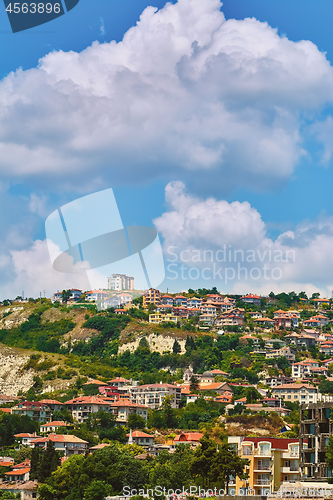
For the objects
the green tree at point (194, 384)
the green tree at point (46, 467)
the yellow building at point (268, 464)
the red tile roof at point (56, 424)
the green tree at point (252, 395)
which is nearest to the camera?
the yellow building at point (268, 464)

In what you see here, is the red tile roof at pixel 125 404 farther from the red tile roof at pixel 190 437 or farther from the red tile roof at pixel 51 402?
the red tile roof at pixel 190 437

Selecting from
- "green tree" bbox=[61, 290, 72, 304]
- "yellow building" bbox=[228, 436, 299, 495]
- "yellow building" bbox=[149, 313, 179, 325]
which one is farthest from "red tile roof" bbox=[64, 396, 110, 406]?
"green tree" bbox=[61, 290, 72, 304]

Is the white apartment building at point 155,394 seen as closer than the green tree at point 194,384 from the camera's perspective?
Yes

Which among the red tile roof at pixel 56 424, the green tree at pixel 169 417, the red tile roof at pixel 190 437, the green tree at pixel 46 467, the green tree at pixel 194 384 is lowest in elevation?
the green tree at pixel 46 467

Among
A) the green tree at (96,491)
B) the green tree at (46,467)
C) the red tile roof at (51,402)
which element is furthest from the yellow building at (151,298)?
the green tree at (96,491)

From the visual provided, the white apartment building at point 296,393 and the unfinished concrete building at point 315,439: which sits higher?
the white apartment building at point 296,393

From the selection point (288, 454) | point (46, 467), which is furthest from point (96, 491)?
point (288, 454)

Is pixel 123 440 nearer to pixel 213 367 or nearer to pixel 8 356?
pixel 213 367

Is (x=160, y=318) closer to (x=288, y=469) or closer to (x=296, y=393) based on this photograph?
(x=296, y=393)

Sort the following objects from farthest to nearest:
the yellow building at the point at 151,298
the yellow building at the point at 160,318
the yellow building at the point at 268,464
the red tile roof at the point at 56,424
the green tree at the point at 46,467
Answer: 1. the yellow building at the point at 151,298
2. the yellow building at the point at 160,318
3. the red tile roof at the point at 56,424
4. the green tree at the point at 46,467
5. the yellow building at the point at 268,464
